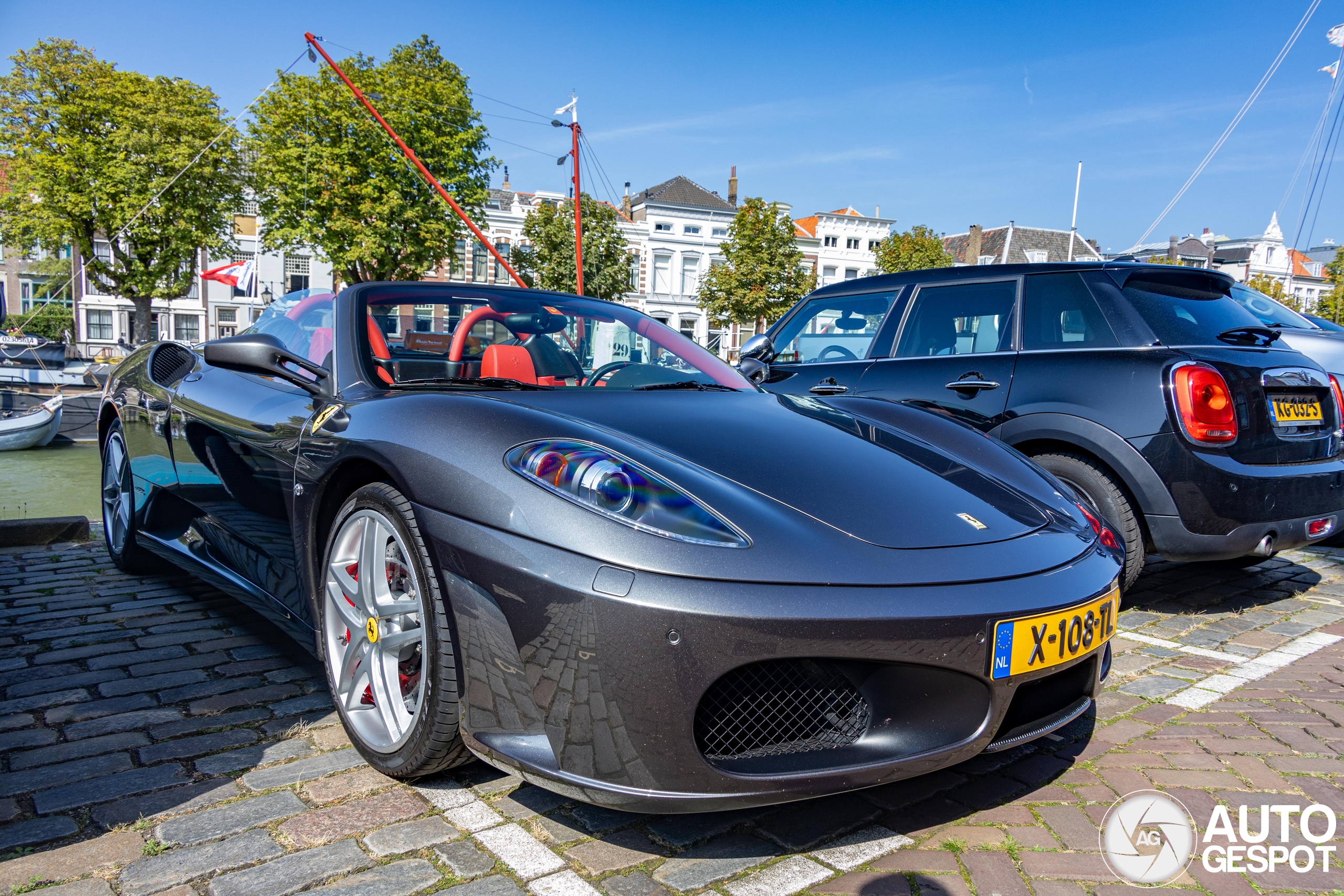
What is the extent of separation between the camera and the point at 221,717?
259 centimetres

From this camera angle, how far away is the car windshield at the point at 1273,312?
6.89 meters

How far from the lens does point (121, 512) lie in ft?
13.7

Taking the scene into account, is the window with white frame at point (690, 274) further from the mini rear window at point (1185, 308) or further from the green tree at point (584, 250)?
the mini rear window at point (1185, 308)

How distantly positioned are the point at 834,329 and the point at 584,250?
33.8 metres

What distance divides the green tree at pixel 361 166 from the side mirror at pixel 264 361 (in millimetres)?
30879

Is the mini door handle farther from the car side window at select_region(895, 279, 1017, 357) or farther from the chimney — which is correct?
the chimney

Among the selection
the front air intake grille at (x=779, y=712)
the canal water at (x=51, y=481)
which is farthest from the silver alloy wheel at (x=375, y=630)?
the canal water at (x=51, y=481)

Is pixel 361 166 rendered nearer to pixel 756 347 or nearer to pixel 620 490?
pixel 756 347

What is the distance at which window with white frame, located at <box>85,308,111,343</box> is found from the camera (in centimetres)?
4700

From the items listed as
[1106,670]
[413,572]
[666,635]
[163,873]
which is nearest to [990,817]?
[1106,670]

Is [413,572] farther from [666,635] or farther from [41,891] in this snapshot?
[41,891]

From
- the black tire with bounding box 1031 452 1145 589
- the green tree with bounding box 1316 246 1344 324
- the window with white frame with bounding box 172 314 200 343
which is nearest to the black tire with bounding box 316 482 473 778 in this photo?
the black tire with bounding box 1031 452 1145 589

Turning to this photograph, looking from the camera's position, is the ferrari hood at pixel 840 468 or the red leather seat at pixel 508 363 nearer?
the ferrari hood at pixel 840 468

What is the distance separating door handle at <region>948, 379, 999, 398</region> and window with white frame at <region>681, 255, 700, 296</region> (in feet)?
158
